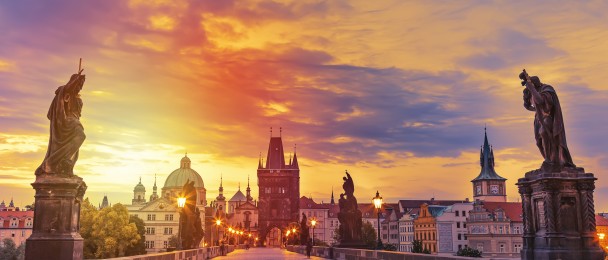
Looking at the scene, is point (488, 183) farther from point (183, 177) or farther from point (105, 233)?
point (105, 233)

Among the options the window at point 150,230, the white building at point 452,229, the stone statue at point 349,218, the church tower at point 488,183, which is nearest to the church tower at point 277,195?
the window at point 150,230

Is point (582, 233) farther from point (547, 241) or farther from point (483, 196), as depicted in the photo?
point (483, 196)

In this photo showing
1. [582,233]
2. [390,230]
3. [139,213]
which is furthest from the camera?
[390,230]

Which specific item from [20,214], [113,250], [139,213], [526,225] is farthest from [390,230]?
[526,225]

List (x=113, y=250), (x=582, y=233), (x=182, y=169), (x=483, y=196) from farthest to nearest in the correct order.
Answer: (x=182, y=169) < (x=483, y=196) < (x=113, y=250) < (x=582, y=233)

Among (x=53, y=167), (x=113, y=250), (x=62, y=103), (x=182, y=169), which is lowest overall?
(x=113, y=250)

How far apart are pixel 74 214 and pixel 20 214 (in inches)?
5952

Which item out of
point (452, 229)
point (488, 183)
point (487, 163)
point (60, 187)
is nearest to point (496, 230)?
point (452, 229)

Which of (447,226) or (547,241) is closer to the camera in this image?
(547,241)

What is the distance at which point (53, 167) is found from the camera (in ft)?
43.9

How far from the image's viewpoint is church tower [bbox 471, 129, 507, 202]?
563 feet

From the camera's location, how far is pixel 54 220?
42.7 feet

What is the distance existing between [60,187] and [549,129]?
11.7 meters

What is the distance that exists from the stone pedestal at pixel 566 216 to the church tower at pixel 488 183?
164365 millimetres
